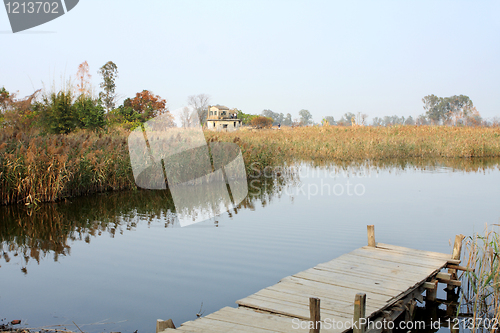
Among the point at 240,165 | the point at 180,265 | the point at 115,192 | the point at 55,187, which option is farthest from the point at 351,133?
the point at 180,265

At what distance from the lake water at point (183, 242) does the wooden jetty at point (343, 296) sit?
70 cm

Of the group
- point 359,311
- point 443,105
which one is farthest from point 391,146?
point 443,105

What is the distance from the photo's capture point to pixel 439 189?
36.2 feet

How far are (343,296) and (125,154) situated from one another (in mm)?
8586

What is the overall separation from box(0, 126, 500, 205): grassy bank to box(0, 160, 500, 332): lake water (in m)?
0.49

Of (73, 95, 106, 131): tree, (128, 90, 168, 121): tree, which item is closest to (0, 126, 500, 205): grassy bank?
(73, 95, 106, 131): tree

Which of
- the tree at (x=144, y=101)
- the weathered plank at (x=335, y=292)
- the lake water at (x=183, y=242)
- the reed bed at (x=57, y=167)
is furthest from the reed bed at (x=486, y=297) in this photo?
the tree at (x=144, y=101)

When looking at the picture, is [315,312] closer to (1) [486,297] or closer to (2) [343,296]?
(2) [343,296]

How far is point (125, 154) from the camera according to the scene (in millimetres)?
11203

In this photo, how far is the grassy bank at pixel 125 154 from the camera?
8.95m

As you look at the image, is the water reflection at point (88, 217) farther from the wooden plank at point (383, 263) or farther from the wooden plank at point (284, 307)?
the wooden plank at point (383, 263)

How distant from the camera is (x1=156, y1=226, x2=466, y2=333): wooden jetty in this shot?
3.10 metres

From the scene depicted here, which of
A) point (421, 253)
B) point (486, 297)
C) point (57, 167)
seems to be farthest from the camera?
point (57, 167)

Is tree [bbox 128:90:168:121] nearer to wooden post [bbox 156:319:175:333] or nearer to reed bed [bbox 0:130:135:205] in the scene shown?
reed bed [bbox 0:130:135:205]
